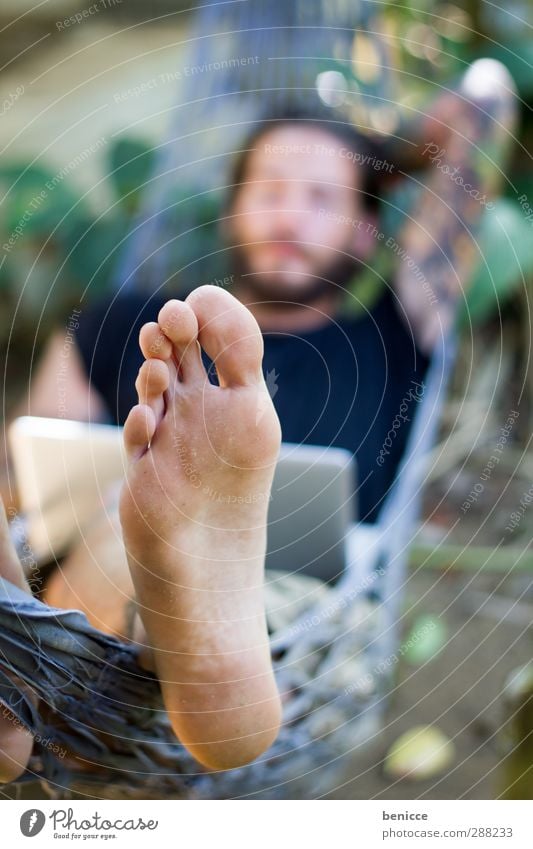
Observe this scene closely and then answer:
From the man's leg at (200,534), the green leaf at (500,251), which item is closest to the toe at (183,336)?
the man's leg at (200,534)

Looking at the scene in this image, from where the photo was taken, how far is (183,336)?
0.95 ft

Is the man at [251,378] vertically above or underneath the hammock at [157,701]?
above

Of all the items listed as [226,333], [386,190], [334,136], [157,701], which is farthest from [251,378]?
[386,190]

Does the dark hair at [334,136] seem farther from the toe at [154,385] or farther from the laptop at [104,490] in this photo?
the toe at [154,385]

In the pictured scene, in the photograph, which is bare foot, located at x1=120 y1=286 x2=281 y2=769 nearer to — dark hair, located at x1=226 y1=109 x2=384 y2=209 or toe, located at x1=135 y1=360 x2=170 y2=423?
toe, located at x1=135 y1=360 x2=170 y2=423

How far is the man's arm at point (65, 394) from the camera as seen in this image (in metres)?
0.52

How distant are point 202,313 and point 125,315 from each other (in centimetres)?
24

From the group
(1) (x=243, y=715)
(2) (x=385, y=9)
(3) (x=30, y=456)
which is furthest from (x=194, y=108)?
(1) (x=243, y=715)

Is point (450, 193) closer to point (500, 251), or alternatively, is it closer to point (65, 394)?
point (500, 251)

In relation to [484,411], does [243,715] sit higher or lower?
lower

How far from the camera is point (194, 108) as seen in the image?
867mm
